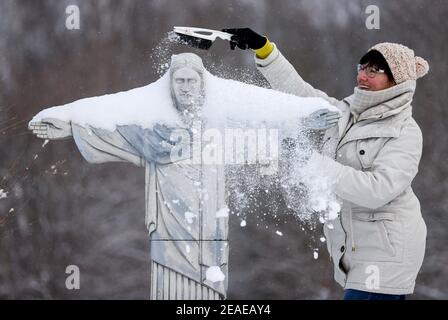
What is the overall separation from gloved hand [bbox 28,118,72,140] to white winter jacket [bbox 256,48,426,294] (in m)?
0.98

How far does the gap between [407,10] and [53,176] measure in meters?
1.87

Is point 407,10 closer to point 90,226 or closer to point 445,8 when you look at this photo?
point 445,8

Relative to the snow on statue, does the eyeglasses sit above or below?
above

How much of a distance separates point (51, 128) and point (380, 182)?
47.5 inches

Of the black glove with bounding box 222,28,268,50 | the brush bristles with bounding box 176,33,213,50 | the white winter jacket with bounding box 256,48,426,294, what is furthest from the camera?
the brush bristles with bounding box 176,33,213,50

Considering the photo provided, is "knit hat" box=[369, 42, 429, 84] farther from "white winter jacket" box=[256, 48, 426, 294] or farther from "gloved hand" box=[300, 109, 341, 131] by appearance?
"gloved hand" box=[300, 109, 341, 131]

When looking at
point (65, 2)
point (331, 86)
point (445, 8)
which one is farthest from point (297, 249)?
point (65, 2)

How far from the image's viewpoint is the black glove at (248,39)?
9.12 feet

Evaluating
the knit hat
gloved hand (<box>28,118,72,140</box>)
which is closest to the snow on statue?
gloved hand (<box>28,118,72,140</box>)

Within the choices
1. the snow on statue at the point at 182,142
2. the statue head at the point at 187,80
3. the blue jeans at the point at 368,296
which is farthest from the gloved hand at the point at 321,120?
the blue jeans at the point at 368,296

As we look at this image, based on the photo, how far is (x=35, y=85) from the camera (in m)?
3.64

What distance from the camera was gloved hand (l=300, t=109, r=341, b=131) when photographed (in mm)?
2810

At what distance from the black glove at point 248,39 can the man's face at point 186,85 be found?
200 millimetres

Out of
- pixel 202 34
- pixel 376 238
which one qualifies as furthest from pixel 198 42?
pixel 376 238
